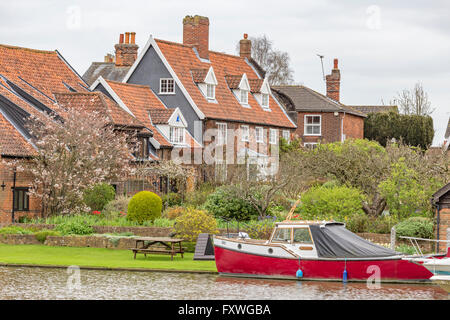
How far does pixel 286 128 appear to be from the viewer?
63.4 meters

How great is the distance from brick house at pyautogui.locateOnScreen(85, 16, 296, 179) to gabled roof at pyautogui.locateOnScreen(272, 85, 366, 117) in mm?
6904

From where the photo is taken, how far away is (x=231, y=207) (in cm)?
3856

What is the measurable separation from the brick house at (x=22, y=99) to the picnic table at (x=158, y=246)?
946 centimetres

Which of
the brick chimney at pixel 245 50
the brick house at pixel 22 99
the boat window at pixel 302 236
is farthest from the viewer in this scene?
the brick chimney at pixel 245 50

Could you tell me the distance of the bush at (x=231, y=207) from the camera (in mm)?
38625

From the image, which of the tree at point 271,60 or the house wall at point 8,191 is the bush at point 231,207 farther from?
the tree at point 271,60

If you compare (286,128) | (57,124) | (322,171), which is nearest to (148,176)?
(57,124)

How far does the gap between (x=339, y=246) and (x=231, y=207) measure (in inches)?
528

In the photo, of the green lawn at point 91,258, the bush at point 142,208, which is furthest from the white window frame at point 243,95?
the green lawn at point 91,258

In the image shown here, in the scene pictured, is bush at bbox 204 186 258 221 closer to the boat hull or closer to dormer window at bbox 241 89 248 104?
the boat hull

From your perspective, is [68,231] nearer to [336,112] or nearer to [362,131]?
[336,112]

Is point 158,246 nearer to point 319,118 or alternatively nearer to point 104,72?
point 319,118

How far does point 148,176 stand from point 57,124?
25.3ft
